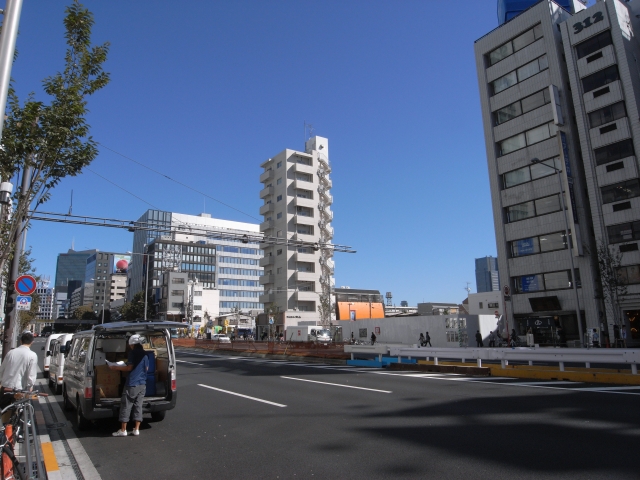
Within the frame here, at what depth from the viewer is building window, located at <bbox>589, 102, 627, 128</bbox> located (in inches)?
1330

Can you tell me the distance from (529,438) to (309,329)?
46.0 meters

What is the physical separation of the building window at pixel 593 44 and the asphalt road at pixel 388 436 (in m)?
33.0

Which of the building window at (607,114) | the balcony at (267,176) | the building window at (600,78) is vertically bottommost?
the building window at (607,114)

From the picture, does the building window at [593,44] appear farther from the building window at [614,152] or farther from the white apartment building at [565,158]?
the building window at [614,152]

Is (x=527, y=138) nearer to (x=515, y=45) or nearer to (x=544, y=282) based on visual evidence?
(x=515, y=45)

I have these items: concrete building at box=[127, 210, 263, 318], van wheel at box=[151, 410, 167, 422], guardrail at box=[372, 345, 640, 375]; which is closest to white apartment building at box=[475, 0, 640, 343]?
guardrail at box=[372, 345, 640, 375]

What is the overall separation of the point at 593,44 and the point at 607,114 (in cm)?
602

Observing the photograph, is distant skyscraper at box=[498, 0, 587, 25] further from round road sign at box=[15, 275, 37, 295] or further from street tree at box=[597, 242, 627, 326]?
round road sign at box=[15, 275, 37, 295]

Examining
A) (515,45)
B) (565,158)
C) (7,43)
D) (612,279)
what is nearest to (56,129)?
(7,43)

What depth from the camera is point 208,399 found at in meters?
12.2

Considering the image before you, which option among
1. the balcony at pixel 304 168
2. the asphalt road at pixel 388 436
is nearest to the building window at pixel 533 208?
the asphalt road at pixel 388 436

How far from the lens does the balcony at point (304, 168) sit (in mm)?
69806

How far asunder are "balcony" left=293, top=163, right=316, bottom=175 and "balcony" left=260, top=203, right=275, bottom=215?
22.3 feet

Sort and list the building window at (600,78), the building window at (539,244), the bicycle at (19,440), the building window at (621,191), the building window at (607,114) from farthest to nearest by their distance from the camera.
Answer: the building window at (539,244) → the building window at (600,78) → the building window at (607,114) → the building window at (621,191) → the bicycle at (19,440)
